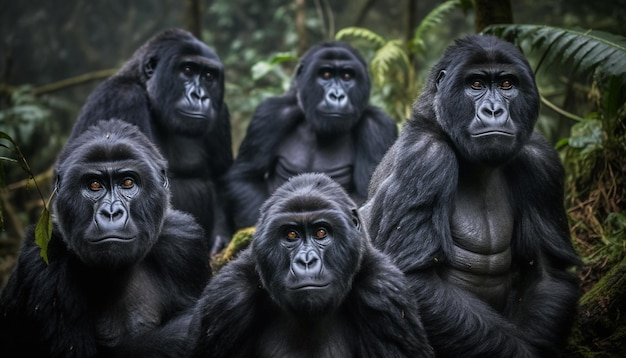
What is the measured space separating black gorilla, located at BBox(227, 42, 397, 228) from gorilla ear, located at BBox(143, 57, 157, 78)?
3.70ft

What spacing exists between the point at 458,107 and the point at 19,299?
9.40 ft

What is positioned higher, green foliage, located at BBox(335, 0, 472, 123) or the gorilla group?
the gorilla group

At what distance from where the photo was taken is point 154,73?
7.04 meters

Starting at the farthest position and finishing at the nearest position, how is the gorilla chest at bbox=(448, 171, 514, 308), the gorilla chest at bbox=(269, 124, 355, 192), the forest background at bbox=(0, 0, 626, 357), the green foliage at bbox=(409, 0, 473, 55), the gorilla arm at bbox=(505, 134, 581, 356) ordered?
the green foliage at bbox=(409, 0, 473, 55) → the gorilla chest at bbox=(269, 124, 355, 192) → the forest background at bbox=(0, 0, 626, 357) → the gorilla arm at bbox=(505, 134, 581, 356) → the gorilla chest at bbox=(448, 171, 514, 308)

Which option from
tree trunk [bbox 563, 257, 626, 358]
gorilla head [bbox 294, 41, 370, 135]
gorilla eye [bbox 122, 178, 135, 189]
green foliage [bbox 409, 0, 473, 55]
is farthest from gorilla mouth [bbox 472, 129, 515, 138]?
green foliage [bbox 409, 0, 473, 55]

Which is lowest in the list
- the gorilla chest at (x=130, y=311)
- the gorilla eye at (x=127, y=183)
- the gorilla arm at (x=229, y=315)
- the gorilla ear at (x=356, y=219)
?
the gorilla chest at (x=130, y=311)

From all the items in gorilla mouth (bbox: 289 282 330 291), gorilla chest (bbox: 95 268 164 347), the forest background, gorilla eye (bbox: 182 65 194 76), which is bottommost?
the forest background

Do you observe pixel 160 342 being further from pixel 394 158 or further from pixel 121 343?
pixel 394 158

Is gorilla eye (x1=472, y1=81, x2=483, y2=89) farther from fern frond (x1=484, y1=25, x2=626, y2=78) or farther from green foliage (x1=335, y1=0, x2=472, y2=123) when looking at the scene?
green foliage (x1=335, y1=0, x2=472, y2=123)

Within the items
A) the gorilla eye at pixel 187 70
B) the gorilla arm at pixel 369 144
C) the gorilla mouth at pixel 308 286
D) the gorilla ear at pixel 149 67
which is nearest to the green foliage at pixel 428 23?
the gorilla arm at pixel 369 144

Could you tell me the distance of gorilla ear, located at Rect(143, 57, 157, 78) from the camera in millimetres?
7125

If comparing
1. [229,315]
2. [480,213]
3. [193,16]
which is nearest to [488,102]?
[480,213]

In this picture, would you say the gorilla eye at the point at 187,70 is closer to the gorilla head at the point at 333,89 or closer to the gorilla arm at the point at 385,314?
the gorilla head at the point at 333,89

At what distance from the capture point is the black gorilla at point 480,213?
440cm
